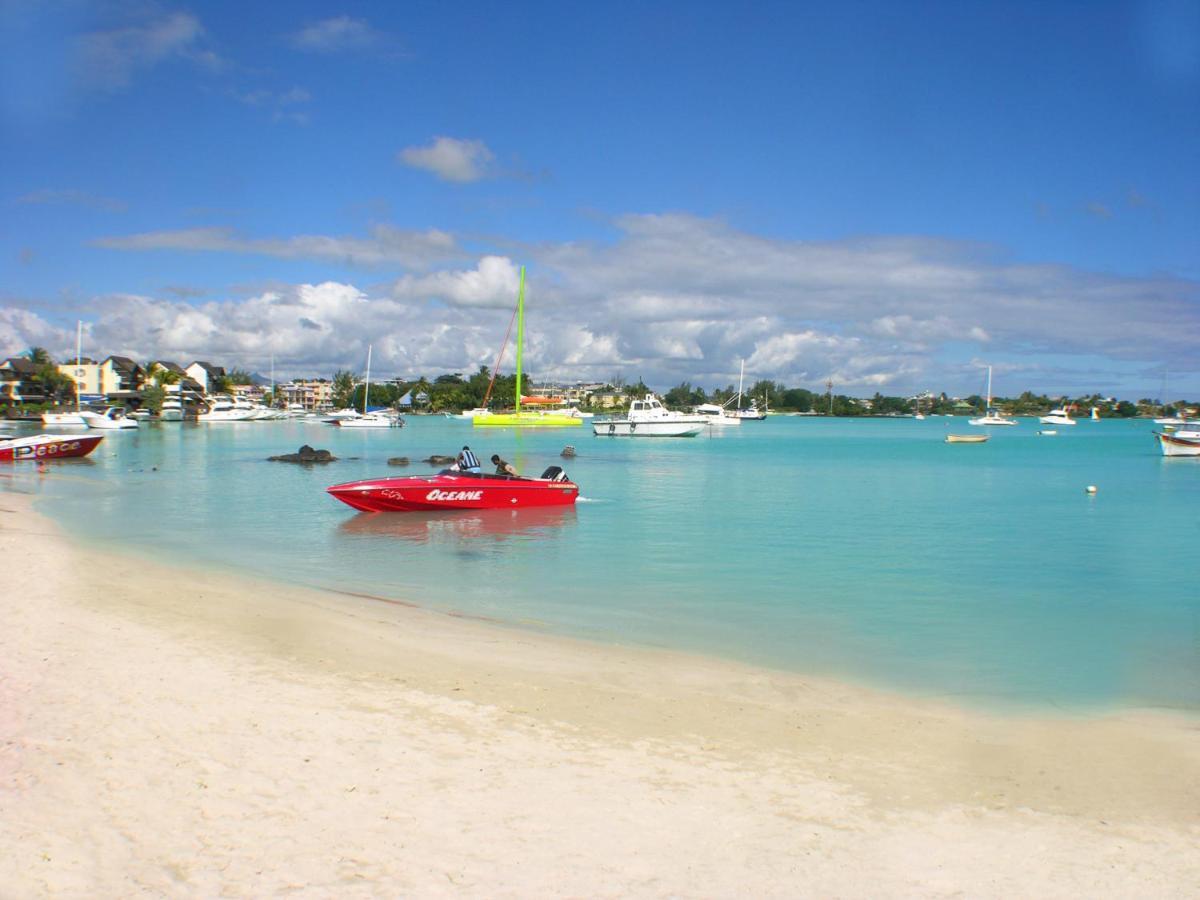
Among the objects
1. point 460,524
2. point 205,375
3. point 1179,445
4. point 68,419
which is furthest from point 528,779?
point 205,375

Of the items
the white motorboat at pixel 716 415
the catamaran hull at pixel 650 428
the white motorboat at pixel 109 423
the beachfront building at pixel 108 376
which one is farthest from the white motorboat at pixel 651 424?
the beachfront building at pixel 108 376

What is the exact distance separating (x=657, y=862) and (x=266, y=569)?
1247 cm

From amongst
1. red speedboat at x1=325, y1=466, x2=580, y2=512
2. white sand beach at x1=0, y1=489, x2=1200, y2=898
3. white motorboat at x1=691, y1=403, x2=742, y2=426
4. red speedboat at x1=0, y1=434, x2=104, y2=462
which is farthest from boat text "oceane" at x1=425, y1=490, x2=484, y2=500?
white motorboat at x1=691, y1=403, x2=742, y2=426

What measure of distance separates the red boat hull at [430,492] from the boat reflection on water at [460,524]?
25 centimetres

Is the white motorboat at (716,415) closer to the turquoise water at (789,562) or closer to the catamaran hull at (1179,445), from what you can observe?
the catamaran hull at (1179,445)

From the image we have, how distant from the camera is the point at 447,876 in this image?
186 inches

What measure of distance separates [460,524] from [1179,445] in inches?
1980

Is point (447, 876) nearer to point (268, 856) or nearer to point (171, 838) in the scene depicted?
point (268, 856)

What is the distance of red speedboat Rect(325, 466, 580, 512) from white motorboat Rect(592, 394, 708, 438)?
4785cm

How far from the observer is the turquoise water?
11133mm

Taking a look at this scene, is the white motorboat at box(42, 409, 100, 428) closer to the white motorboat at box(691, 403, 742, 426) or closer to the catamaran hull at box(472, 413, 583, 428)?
the catamaran hull at box(472, 413, 583, 428)

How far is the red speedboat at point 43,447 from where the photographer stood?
37.2m

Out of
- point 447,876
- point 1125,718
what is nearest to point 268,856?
point 447,876

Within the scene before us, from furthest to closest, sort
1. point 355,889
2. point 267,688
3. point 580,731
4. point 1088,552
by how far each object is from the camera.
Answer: point 1088,552
point 267,688
point 580,731
point 355,889
